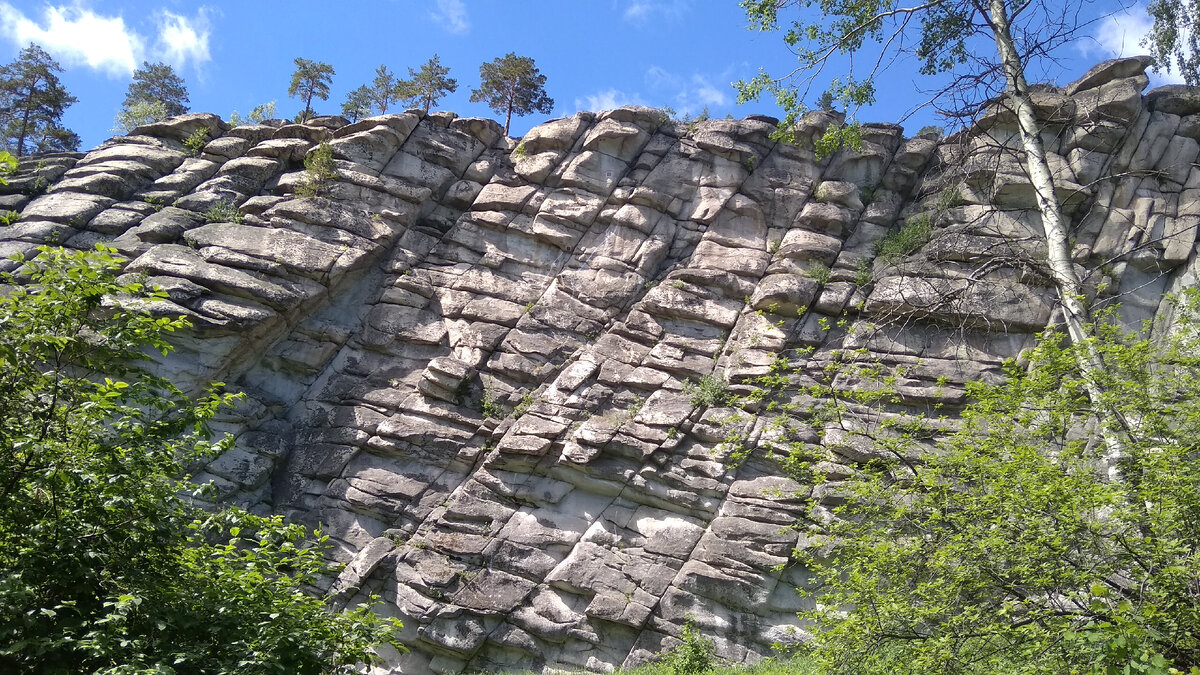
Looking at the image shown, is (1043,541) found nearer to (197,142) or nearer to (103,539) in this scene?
(103,539)

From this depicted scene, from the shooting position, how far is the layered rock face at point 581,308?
54.2ft

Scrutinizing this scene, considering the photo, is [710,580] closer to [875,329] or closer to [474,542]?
[474,542]

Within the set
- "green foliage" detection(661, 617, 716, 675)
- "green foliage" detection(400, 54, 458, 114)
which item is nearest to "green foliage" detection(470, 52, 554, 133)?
"green foliage" detection(400, 54, 458, 114)

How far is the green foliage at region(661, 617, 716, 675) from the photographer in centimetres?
1442

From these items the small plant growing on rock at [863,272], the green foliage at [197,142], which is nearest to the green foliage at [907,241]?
the small plant growing on rock at [863,272]

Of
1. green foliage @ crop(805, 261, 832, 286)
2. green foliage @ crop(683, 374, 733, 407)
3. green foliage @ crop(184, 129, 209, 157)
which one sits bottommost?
green foliage @ crop(683, 374, 733, 407)

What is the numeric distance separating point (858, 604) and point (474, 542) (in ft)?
34.1

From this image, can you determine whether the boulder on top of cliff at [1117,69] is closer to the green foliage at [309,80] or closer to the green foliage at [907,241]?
the green foliage at [907,241]

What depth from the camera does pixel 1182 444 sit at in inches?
281

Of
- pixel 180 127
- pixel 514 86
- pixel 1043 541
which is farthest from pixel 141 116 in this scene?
pixel 1043 541

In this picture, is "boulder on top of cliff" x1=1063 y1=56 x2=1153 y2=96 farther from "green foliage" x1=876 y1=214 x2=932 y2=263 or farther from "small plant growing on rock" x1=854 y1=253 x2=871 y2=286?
"small plant growing on rock" x1=854 y1=253 x2=871 y2=286

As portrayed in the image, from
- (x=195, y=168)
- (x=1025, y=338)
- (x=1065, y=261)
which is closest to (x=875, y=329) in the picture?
(x=1025, y=338)

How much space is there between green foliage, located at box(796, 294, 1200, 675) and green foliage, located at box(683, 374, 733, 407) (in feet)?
26.9

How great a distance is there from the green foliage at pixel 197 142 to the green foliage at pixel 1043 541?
21.2 metres
